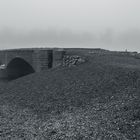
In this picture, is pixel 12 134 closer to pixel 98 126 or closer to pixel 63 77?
pixel 98 126

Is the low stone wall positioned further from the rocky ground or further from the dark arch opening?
the dark arch opening

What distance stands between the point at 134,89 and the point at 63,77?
8517 mm

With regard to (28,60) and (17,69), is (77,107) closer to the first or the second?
(28,60)

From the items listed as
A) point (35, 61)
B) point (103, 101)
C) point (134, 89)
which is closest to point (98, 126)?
point (103, 101)

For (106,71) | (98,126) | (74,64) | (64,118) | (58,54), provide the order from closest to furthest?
(98,126), (64,118), (106,71), (74,64), (58,54)

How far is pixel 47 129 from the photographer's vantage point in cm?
1344

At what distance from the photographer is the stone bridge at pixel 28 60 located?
3428 cm

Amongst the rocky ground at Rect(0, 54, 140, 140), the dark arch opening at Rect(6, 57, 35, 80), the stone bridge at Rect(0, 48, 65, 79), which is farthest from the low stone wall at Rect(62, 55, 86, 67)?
the dark arch opening at Rect(6, 57, 35, 80)

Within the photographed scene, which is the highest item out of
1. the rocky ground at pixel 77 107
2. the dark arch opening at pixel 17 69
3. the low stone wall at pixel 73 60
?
the low stone wall at pixel 73 60

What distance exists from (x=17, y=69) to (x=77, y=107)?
38.0 metres

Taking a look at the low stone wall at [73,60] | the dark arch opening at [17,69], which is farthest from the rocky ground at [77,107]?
the dark arch opening at [17,69]

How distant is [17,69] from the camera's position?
174 feet

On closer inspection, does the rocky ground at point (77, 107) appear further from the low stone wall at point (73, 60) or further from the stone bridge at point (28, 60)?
the stone bridge at point (28, 60)

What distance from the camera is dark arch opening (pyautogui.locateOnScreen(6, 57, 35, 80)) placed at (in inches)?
Answer: 1935
